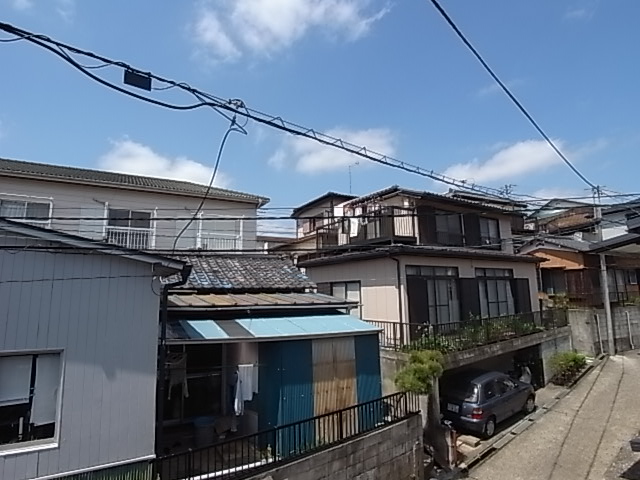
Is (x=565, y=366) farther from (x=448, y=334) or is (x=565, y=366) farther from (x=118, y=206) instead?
(x=118, y=206)

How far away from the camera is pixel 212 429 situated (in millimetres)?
8812

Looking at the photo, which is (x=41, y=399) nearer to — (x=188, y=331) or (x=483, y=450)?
(x=188, y=331)

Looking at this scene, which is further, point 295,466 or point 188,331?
point 188,331

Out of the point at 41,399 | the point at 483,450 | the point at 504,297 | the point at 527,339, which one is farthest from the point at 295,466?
the point at 504,297

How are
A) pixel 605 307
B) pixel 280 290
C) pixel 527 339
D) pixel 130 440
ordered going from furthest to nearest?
1. pixel 605 307
2. pixel 527 339
3. pixel 280 290
4. pixel 130 440

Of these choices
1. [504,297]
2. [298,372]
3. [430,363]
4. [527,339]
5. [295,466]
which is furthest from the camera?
[504,297]

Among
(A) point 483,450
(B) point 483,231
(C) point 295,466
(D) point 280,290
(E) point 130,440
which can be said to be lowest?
(A) point 483,450

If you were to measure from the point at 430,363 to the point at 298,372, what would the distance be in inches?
153

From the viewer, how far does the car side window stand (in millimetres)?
12180

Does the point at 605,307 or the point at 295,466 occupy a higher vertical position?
the point at 605,307

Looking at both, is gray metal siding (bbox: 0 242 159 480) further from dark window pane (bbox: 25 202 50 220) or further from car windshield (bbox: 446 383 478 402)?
dark window pane (bbox: 25 202 50 220)

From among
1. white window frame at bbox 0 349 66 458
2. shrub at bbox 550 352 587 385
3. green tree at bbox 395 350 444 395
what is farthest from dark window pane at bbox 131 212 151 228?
shrub at bbox 550 352 587 385

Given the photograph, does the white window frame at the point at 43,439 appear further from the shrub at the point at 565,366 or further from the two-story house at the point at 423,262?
the shrub at the point at 565,366

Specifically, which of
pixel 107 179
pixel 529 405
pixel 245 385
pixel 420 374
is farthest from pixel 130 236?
pixel 529 405
